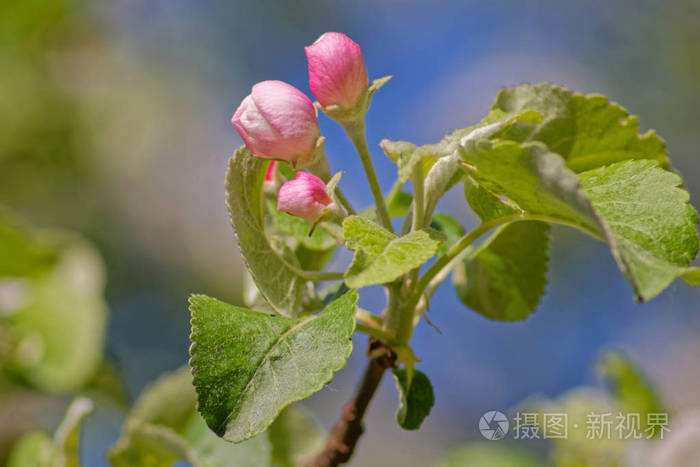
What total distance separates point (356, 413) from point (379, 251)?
0.21m

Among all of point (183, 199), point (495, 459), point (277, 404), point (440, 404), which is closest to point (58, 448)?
point (277, 404)

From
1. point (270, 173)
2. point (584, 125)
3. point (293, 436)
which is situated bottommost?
point (293, 436)

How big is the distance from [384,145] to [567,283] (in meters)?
3.47

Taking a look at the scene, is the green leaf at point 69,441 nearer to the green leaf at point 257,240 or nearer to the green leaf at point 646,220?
the green leaf at point 257,240

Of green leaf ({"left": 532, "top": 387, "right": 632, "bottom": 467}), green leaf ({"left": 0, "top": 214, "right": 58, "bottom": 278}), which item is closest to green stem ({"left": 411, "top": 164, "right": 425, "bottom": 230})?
green leaf ({"left": 532, "top": 387, "right": 632, "bottom": 467})

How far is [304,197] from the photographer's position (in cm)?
60

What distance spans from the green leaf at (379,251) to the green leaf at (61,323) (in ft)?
2.57

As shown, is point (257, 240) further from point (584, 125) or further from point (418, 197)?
point (584, 125)

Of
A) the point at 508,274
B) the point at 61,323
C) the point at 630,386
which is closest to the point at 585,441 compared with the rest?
the point at 630,386

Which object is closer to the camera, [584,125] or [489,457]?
[584,125]

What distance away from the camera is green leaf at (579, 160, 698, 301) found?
1.54 feet

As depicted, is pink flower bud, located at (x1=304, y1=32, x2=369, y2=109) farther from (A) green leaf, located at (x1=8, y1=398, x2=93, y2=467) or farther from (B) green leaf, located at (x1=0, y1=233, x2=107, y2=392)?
(B) green leaf, located at (x1=0, y1=233, x2=107, y2=392)

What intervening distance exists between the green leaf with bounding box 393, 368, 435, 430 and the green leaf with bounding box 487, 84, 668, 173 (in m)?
0.22

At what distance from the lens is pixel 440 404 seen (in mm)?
4023
